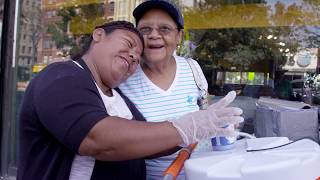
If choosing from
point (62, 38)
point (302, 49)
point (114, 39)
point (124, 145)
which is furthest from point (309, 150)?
point (62, 38)

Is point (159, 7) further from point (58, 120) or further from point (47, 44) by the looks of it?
point (47, 44)

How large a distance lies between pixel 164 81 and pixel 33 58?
2376 mm

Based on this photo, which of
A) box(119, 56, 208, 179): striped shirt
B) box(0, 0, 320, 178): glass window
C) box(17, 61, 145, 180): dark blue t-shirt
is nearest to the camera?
box(17, 61, 145, 180): dark blue t-shirt

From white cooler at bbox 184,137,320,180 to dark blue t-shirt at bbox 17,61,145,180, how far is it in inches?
10.2

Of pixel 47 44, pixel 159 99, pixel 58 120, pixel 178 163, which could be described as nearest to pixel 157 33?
pixel 159 99

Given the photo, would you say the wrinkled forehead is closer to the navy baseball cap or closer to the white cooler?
the navy baseball cap

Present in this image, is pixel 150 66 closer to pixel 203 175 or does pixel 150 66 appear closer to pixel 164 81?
pixel 164 81

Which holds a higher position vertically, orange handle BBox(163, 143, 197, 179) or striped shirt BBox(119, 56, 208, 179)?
striped shirt BBox(119, 56, 208, 179)

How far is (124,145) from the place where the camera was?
3.14 feet

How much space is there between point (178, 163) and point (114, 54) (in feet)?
1.25

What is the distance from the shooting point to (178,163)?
118cm

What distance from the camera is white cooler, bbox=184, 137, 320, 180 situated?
1014 mm

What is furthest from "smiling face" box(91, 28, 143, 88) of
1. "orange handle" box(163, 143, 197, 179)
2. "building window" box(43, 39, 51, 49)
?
"building window" box(43, 39, 51, 49)

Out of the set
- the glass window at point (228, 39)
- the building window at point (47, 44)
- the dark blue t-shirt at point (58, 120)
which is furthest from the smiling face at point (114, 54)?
the building window at point (47, 44)
